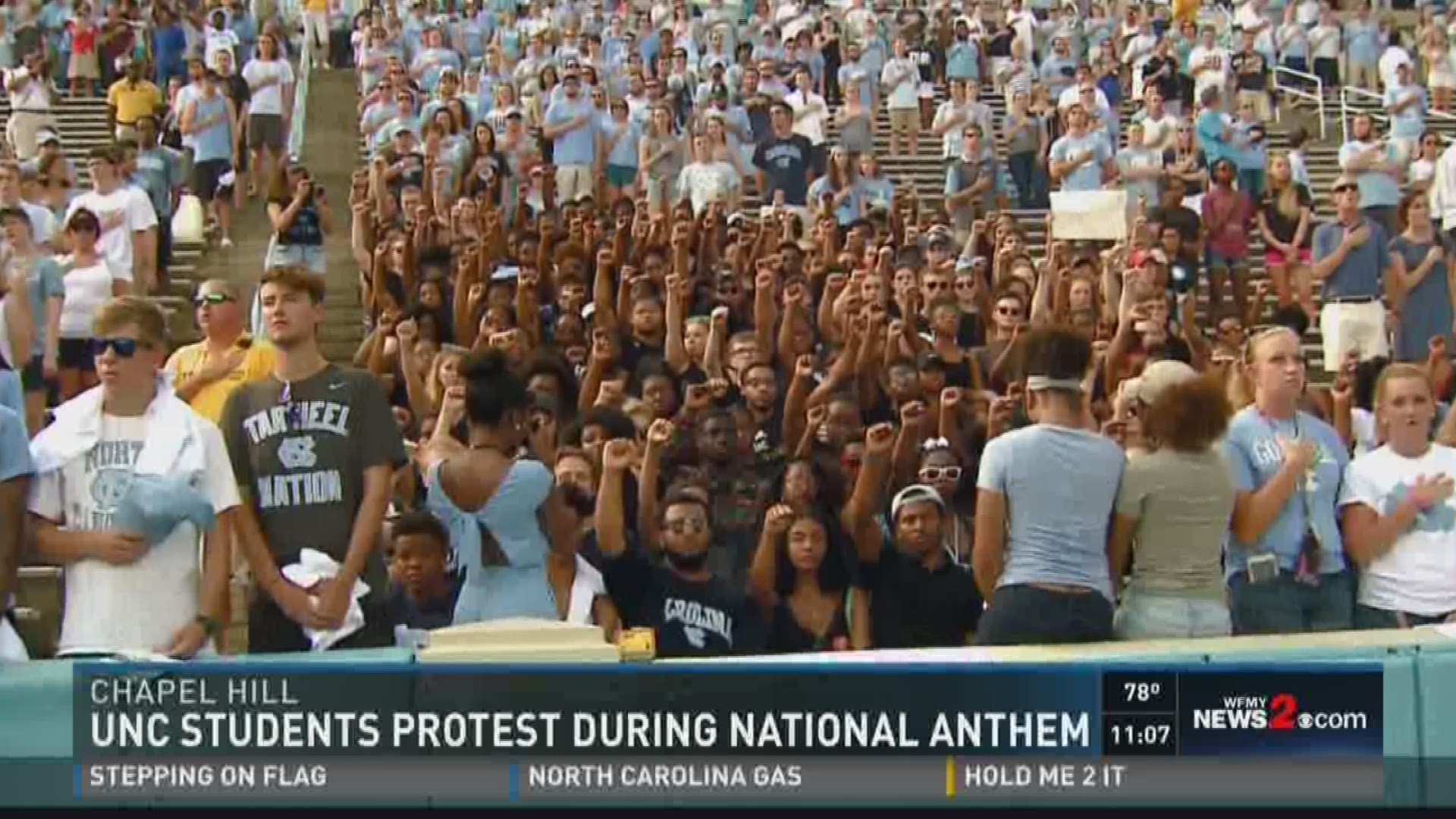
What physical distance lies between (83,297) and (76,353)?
1.43ft

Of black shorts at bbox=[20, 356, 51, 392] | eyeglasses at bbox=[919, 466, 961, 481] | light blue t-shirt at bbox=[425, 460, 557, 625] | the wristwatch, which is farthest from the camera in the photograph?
black shorts at bbox=[20, 356, 51, 392]

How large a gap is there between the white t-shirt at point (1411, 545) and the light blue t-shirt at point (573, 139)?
12.8 m

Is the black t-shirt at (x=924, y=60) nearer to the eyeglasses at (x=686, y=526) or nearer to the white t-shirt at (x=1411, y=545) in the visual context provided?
the eyeglasses at (x=686, y=526)

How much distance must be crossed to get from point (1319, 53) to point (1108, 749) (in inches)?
895

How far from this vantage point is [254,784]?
645cm

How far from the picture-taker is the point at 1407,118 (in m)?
23.8

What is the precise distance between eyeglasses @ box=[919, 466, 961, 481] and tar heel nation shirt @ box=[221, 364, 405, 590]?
133 inches

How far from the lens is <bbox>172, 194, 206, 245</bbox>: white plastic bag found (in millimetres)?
18969

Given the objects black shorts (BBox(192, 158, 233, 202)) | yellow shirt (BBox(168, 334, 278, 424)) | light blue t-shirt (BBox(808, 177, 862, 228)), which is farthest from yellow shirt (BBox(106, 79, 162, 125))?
yellow shirt (BBox(168, 334, 278, 424))

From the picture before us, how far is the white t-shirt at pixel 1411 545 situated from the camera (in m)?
8.37

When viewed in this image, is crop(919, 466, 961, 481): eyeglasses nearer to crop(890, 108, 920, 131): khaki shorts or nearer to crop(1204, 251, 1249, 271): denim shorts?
crop(1204, 251, 1249, 271): denim shorts

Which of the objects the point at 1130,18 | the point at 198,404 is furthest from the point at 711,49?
the point at 198,404

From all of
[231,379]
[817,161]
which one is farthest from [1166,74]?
[231,379]

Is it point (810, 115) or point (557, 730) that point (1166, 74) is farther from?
point (557, 730)
